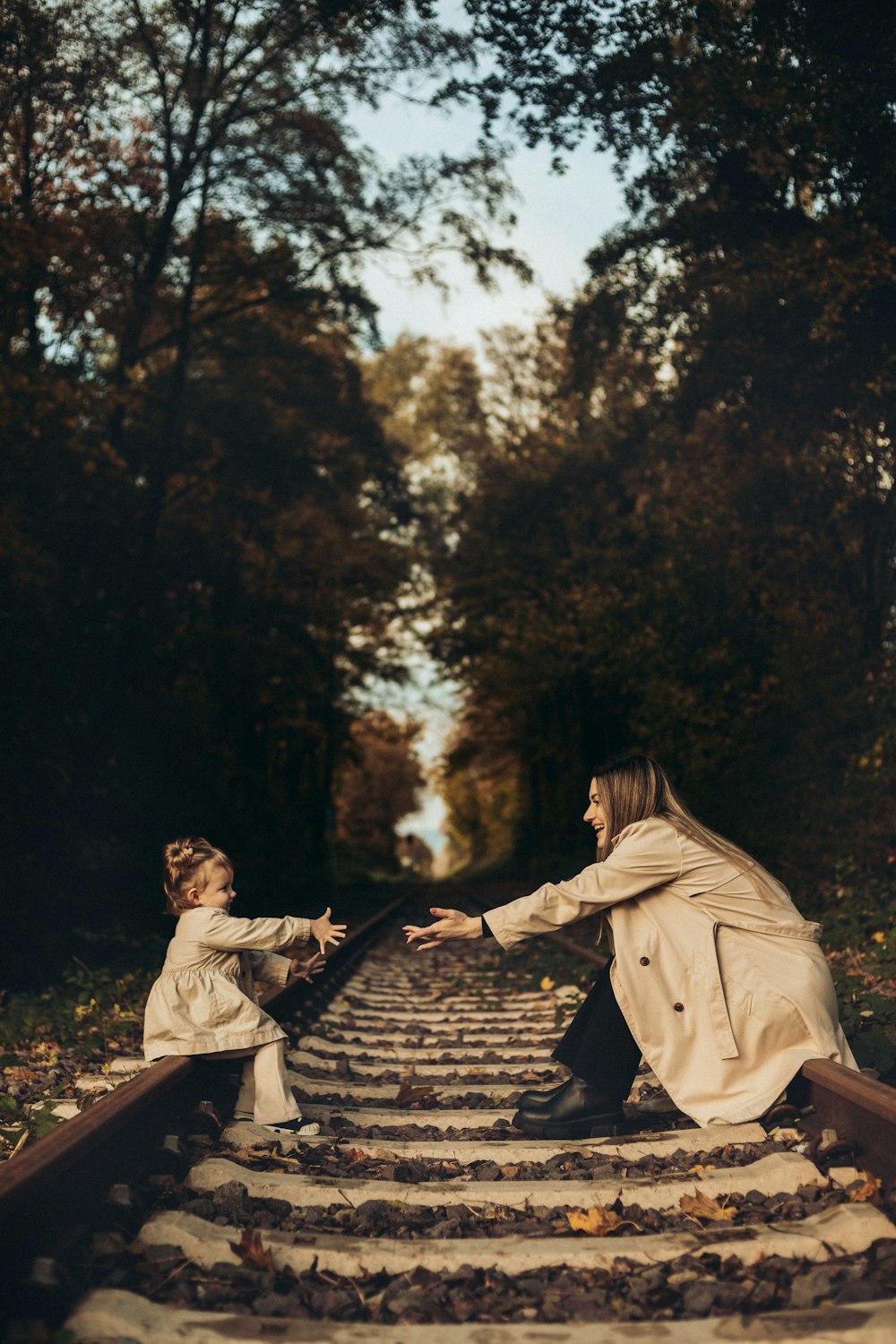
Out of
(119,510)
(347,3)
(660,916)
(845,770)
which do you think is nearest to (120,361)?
(119,510)

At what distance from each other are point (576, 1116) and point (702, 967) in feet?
2.30

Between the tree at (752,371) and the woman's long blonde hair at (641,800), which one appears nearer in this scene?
the woman's long blonde hair at (641,800)

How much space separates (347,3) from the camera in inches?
A: 446

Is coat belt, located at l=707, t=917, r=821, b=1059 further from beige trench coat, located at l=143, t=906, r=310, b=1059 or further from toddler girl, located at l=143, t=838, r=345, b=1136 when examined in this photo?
beige trench coat, located at l=143, t=906, r=310, b=1059

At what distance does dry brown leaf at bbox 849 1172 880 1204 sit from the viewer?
3168mm

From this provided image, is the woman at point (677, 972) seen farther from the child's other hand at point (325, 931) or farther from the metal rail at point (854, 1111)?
the child's other hand at point (325, 931)

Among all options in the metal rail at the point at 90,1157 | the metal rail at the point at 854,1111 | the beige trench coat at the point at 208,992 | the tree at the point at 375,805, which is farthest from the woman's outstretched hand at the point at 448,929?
the tree at the point at 375,805

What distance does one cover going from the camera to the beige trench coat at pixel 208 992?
13.8 ft

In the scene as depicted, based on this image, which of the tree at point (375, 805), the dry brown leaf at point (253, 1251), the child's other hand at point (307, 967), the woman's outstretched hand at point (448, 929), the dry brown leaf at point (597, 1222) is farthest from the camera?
the tree at point (375, 805)

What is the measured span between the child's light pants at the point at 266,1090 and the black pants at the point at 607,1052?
102 cm

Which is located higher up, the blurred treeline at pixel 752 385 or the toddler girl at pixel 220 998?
the blurred treeline at pixel 752 385

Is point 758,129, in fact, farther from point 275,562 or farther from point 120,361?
point 275,562

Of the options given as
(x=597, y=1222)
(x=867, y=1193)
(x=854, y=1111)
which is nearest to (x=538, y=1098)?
(x=597, y=1222)

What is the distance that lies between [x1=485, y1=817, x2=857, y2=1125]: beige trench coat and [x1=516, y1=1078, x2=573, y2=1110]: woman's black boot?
1.26 ft
